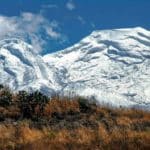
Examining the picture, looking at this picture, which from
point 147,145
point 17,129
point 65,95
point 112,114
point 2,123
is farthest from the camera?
point 65,95

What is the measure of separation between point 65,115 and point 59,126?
Answer: 226 cm

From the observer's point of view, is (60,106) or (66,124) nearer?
(66,124)

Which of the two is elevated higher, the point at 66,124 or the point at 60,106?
the point at 60,106

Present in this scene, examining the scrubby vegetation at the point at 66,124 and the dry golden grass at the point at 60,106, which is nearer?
the scrubby vegetation at the point at 66,124

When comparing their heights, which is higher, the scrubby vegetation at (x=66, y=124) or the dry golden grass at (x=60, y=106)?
the dry golden grass at (x=60, y=106)

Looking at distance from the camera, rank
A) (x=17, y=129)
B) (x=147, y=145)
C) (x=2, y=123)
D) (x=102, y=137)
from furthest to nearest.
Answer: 1. (x=2, y=123)
2. (x=17, y=129)
3. (x=102, y=137)
4. (x=147, y=145)

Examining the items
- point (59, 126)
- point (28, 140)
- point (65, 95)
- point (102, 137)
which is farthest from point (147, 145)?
point (65, 95)

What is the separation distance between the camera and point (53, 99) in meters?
24.8

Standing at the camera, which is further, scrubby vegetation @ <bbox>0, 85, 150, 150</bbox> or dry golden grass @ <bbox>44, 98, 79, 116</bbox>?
dry golden grass @ <bbox>44, 98, 79, 116</bbox>

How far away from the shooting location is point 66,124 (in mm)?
21781

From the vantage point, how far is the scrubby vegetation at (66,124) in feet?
57.0

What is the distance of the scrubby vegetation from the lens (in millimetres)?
17359

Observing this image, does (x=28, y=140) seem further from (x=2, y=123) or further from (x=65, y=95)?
(x=65, y=95)

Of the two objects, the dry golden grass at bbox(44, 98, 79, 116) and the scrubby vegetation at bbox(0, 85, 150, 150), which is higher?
the dry golden grass at bbox(44, 98, 79, 116)
